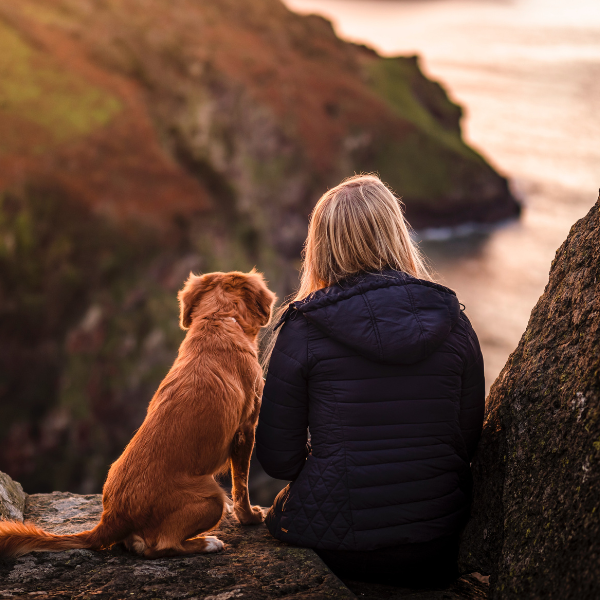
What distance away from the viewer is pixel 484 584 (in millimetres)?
3451

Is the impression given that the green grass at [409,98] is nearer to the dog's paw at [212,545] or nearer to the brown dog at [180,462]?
the brown dog at [180,462]

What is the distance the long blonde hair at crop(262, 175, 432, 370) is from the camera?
10.4 ft

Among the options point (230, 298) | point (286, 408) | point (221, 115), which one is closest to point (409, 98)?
point (221, 115)

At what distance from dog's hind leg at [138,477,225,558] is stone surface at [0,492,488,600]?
2.8 inches

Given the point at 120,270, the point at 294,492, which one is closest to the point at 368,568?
the point at 294,492

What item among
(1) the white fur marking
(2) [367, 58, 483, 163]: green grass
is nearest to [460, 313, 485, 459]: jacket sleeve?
(1) the white fur marking

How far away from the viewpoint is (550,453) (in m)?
2.62

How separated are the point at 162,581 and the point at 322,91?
206ft

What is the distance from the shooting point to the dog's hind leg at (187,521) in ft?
10.5

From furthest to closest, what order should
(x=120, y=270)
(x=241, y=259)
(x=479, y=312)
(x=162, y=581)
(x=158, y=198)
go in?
1. (x=479, y=312)
2. (x=241, y=259)
3. (x=158, y=198)
4. (x=120, y=270)
5. (x=162, y=581)

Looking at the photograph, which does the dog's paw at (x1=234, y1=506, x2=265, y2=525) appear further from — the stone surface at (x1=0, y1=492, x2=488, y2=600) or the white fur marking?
the white fur marking

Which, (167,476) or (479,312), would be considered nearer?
(167,476)

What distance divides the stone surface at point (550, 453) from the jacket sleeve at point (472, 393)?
112 mm

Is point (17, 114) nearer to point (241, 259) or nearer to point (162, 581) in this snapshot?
point (241, 259)
